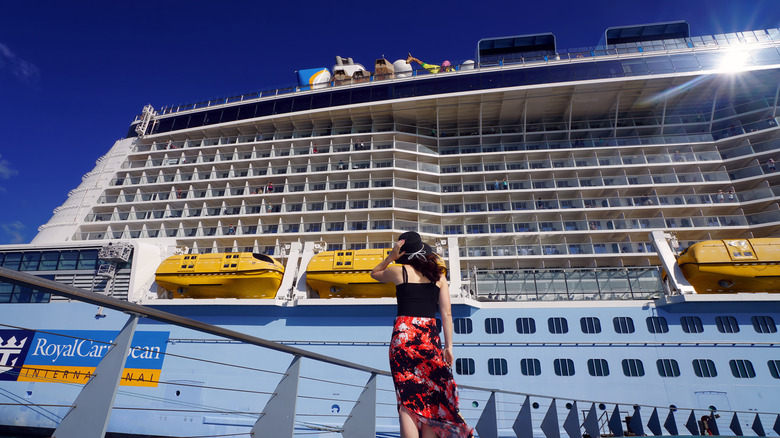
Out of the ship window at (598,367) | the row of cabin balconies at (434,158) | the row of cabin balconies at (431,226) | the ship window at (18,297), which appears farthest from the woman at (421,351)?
the ship window at (18,297)

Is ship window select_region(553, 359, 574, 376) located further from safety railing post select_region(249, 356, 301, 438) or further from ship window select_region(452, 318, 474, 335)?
safety railing post select_region(249, 356, 301, 438)

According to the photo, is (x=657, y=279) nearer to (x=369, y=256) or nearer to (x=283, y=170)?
(x=369, y=256)

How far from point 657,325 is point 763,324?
2.91m

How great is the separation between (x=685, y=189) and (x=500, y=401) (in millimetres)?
14486

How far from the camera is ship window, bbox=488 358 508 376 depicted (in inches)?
428

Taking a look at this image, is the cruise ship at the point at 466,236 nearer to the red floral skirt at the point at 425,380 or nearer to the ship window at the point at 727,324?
the ship window at the point at 727,324

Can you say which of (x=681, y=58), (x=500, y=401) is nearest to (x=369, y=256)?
(x=500, y=401)

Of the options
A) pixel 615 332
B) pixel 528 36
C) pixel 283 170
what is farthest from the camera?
pixel 528 36

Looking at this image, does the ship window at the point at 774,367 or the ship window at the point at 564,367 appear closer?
the ship window at the point at 774,367

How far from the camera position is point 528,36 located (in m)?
25.7

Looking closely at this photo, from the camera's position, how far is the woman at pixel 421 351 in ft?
8.32

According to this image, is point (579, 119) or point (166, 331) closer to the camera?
point (166, 331)

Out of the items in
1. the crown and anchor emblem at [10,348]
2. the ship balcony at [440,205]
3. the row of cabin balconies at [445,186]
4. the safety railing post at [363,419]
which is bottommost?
the safety railing post at [363,419]

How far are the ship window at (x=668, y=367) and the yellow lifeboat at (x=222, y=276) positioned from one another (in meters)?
11.9
